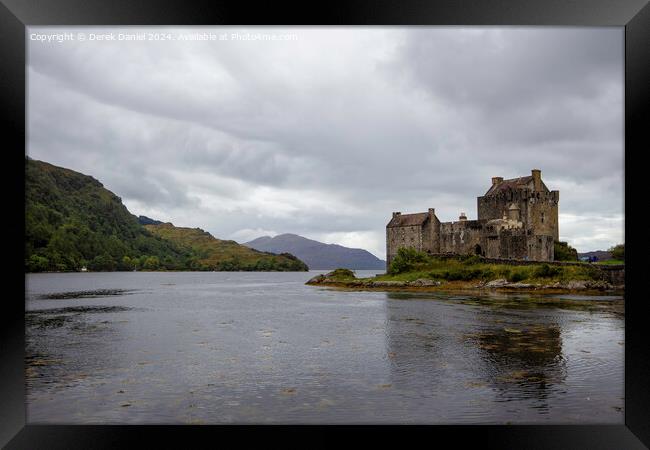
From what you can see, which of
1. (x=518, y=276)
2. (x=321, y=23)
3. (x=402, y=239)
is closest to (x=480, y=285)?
(x=518, y=276)

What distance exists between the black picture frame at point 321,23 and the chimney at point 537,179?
38841 mm

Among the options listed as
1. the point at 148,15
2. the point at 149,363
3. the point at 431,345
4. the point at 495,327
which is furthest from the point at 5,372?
the point at 495,327

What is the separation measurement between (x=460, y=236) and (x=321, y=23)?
132ft

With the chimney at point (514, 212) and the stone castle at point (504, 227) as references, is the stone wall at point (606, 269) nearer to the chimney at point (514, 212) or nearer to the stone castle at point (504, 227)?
the stone castle at point (504, 227)

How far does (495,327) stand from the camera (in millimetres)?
17344

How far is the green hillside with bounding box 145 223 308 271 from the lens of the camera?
4188 inches

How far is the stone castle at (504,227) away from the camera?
39344mm

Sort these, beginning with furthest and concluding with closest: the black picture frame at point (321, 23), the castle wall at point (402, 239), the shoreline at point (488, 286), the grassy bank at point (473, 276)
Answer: the castle wall at point (402, 239)
the grassy bank at point (473, 276)
the shoreline at point (488, 286)
the black picture frame at point (321, 23)

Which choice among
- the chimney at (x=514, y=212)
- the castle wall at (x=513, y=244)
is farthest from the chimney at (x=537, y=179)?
the castle wall at (x=513, y=244)

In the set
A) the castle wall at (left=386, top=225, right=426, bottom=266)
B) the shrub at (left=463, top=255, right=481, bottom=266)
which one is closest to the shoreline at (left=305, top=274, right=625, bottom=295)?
the shrub at (left=463, top=255, right=481, bottom=266)

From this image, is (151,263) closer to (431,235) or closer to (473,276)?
(431,235)

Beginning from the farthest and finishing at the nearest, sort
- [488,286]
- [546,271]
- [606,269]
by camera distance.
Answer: [488,286]
[546,271]
[606,269]

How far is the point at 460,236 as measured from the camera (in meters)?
44.6

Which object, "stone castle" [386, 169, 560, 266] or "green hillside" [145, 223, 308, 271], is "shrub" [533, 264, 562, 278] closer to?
"stone castle" [386, 169, 560, 266]
